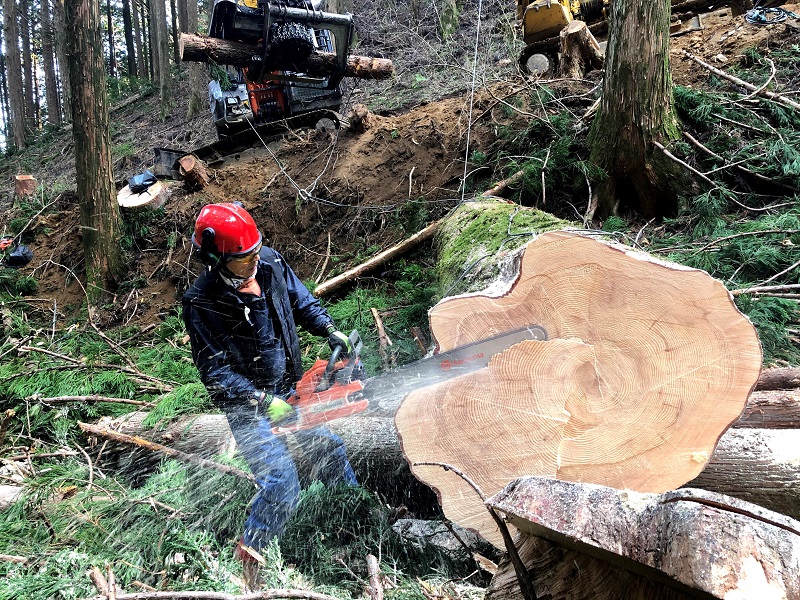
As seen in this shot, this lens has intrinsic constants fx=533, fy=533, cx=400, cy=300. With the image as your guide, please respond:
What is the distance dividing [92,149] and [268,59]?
7.87ft

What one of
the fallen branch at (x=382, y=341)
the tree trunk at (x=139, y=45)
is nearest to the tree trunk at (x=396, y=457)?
the fallen branch at (x=382, y=341)

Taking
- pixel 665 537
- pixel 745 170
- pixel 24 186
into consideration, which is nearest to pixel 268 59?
pixel 745 170

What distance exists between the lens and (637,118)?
466cm

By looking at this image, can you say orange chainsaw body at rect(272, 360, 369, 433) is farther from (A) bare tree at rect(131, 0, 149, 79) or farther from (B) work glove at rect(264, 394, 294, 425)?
(A) bare tree at rect(131, 0, 149, 79)

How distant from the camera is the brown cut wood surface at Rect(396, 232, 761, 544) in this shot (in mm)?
1917

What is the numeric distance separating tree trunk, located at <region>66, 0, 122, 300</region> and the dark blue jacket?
184 inches

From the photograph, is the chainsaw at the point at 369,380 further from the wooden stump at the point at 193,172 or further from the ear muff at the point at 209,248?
the wooden stump at the point at 193,172

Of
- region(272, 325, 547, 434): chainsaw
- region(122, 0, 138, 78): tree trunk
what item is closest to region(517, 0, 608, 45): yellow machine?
region(272, 325, 547, 434): chainsaw

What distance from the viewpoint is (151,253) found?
23.4 feet

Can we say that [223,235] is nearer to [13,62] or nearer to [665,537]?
[665,537]

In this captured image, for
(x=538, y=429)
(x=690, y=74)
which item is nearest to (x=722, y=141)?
(x=690, y=74)

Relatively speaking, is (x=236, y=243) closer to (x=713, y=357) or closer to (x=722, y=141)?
(x=713, y=357)

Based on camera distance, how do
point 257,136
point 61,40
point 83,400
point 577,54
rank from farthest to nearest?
1. point 61,40
2. point 257,136
3. point 577,54
4. point 83,400

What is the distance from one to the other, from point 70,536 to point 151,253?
5150 millimetres
